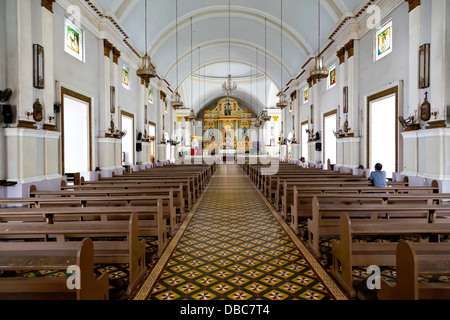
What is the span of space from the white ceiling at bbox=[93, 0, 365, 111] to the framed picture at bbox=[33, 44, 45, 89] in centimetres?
385

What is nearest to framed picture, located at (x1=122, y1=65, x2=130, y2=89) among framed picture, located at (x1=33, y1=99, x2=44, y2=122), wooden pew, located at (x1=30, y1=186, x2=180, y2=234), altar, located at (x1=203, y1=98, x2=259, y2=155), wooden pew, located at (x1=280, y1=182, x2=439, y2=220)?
framed picture, located at (x1=33, y1=99, x2=44, y2=122)

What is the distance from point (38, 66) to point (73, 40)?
2596 millimetres

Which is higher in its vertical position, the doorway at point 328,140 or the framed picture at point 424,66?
the framed picture at point 424,66

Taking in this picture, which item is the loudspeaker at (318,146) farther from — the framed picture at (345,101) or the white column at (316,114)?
the framed picture at (345,101)

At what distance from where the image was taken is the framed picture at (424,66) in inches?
250

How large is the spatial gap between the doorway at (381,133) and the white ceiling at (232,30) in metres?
3.39

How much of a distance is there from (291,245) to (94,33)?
9382mm

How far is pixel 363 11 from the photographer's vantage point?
9.16m

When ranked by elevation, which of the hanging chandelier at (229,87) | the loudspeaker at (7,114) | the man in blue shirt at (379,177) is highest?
the hanging chandelier at (229,87)

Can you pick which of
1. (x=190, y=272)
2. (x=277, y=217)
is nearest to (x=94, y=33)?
(x=277, y=217)

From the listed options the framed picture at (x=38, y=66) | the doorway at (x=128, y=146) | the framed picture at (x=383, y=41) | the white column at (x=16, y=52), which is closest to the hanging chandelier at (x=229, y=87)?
the doorway at (x=128, y=146)

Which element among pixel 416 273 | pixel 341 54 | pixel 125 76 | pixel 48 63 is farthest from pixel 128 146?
pixel 416 273

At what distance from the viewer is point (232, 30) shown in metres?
17.1
